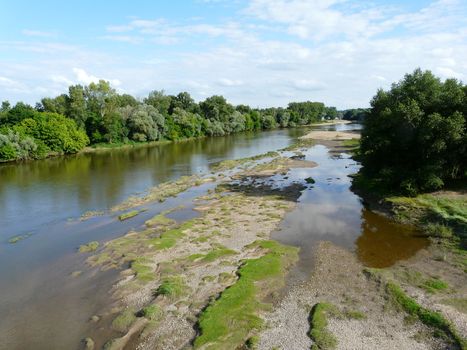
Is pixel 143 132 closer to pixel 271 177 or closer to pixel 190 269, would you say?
pixel 271 177

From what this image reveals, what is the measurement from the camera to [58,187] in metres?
46.8

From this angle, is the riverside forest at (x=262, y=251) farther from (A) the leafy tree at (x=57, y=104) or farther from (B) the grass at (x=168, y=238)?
(A) the leafy tree at (x=57, y=104)

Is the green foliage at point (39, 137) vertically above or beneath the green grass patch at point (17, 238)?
above

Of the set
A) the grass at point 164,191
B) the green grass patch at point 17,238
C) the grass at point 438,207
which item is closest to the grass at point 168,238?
the grass at point 164,191

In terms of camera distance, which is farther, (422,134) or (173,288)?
(422,134)

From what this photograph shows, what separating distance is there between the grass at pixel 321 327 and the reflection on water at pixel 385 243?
643cm

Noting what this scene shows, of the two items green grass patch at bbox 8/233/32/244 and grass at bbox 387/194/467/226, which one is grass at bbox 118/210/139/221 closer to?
green grass patch at bbox 8/233/32/244

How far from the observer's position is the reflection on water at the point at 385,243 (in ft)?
75.0

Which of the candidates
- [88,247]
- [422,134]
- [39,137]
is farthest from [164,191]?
[39,137]

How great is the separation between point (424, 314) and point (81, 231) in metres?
26.0

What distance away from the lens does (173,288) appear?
19.0 m

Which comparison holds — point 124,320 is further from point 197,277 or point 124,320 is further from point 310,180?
point 310,180

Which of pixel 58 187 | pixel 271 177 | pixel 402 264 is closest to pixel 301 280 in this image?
pixel 402 264

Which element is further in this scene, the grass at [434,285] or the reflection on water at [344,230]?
the reflection on water at [344,230]
